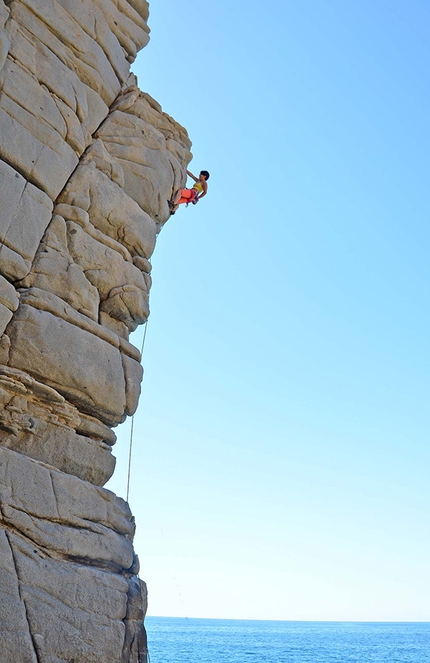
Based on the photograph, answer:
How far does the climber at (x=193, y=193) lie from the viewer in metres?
14.7

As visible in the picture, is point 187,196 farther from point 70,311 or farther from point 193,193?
point 70,311

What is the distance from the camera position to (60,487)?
981cm

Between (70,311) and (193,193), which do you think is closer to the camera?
(70,311)

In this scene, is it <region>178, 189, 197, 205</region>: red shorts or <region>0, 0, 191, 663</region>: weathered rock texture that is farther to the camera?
<region>178, 189, 197, 205</region>: red shorts

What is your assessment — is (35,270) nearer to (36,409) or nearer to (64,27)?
(36,409)

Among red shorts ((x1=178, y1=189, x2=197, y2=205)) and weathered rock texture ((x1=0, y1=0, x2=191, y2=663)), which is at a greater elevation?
red shorts ((x1=178, y1=189, x2=197, y2=205))

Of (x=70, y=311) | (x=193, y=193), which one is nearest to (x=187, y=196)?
(x=193, y=193)

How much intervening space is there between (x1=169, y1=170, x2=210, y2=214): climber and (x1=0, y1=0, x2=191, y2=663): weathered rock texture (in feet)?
1.65

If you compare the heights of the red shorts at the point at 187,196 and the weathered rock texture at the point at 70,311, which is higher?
the red shorts at the point at 187,196

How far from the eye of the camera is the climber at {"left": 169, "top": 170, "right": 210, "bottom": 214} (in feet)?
48.2

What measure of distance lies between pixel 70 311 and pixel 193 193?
5737 millimetres

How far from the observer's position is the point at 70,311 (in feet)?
36.3

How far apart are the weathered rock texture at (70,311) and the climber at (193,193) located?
504 millimetres

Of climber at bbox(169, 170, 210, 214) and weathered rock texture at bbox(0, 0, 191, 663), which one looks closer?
weathered rock texture at bbox(0, 0, 191, 663)
